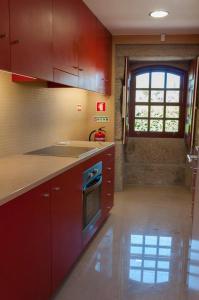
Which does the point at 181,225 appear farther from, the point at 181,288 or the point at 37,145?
the point at 37,145

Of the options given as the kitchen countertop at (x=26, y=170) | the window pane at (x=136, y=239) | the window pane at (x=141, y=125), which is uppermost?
the window pane at (x=141, y=125)

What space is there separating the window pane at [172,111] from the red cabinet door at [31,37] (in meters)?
3.27

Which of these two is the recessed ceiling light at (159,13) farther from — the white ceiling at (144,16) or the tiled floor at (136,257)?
the tiled floor at (136,257)

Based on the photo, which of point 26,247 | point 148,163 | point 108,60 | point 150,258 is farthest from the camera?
point 148,163

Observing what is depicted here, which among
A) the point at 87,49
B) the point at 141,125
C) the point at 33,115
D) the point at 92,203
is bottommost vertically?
the point at 92,203

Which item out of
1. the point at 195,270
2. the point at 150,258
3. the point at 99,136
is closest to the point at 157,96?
the point at 99,136

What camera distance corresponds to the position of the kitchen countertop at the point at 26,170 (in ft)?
4.88

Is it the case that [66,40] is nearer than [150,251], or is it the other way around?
[66,40]

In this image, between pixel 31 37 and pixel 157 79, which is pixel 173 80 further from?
pixel 31 37

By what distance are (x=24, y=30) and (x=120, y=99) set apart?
2941 mm

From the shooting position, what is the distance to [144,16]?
11.4 ft

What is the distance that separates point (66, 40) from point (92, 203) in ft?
5.07

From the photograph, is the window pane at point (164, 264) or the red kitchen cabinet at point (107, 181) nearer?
the window pane at point (164, 264)

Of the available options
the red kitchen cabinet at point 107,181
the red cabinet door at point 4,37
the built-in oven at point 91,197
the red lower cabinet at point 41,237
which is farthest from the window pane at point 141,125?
the red cabinet door at point 4,37
